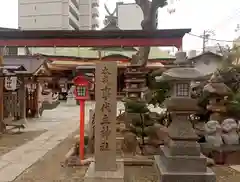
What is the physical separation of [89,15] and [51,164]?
69.4 m

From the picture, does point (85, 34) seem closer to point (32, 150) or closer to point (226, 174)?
point (32, 150)

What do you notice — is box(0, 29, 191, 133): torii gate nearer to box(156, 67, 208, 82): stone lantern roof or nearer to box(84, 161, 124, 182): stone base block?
box(156, 67, 208, 82): stone lantern roof

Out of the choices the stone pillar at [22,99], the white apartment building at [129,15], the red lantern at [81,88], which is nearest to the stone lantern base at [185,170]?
the red lantern at [81,88]

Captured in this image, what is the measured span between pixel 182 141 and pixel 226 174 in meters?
1.46

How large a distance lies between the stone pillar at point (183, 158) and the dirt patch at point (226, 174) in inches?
24.8

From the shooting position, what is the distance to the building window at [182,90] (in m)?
6.13

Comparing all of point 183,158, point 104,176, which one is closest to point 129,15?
point 183,158

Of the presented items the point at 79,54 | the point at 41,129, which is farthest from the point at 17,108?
the point at 79,54

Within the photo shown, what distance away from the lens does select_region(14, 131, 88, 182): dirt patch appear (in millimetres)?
6094

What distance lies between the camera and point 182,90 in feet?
20.2

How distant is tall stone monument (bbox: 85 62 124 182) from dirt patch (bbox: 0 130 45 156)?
3582 mm

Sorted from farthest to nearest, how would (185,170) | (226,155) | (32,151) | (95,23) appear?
(95,23) → (32,151) → (226,155) → (185,170)

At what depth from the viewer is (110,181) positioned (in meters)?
5.34

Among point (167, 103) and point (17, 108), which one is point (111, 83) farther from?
point (17, 108)
